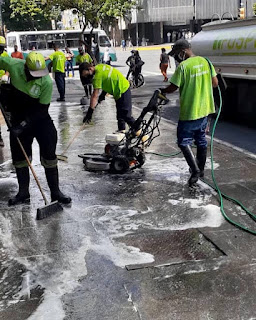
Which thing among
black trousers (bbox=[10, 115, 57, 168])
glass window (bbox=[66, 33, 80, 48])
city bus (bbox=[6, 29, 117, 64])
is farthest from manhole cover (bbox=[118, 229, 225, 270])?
glass window (bbox=[66, 33, 80, 48])

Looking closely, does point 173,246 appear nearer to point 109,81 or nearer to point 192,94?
point 192,94

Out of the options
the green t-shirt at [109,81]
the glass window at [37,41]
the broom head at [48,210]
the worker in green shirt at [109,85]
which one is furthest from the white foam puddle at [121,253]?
the glass window at [37,41]

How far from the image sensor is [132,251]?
13.8ft

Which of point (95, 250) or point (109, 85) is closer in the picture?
point (95, 250)

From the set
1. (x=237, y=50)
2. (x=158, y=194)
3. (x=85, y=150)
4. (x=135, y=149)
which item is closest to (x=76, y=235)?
(x=158, y=194)

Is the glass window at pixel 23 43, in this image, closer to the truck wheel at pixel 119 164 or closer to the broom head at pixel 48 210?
the truck wheel at pixel 119 164

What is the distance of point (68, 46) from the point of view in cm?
3052

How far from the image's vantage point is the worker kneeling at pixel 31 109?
16.5 ft

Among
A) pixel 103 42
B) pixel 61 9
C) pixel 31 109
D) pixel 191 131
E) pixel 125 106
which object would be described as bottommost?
pixel 191 131

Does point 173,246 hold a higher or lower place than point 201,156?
lower

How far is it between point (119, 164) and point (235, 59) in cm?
412

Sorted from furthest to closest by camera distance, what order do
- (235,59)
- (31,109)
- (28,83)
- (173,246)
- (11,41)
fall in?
(11,41)
(235,59)
(31,109)
(28,83)
(173,246)

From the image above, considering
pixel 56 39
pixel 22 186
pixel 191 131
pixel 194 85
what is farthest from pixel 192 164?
pixel 56 39

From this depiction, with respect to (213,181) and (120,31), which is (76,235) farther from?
(120,31)
